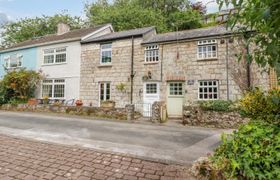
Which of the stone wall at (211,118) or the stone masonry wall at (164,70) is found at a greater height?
the stone masonry wall at (164,70)

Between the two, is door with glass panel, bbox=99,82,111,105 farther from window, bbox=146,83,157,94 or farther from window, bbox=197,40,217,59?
window, bbox=197,40,217,59

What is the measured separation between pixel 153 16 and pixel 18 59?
17.8 metres

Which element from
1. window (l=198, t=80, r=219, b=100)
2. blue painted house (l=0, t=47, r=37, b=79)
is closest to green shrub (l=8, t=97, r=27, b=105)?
blue painted house (l=0, t=47, r=37, b=79)

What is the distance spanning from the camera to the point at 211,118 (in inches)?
435

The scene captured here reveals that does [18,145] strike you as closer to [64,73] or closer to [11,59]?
[64,73]

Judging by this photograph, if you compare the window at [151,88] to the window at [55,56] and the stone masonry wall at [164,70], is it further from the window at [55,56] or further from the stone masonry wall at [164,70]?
the window at [55,56]

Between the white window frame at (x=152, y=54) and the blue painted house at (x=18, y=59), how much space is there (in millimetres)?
12173

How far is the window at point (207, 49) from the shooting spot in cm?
1334

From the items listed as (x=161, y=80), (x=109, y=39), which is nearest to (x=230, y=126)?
(x=161, y=80)

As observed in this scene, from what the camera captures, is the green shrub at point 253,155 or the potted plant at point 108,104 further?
the potted plant at point 108,104

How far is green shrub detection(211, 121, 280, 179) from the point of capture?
327 cm

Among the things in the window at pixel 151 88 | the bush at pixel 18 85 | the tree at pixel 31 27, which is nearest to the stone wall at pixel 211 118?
the window at pixel 151 88

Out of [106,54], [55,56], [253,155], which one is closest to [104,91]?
[106,54]

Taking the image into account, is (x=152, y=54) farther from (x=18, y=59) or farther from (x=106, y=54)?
(x=18, y=59)
